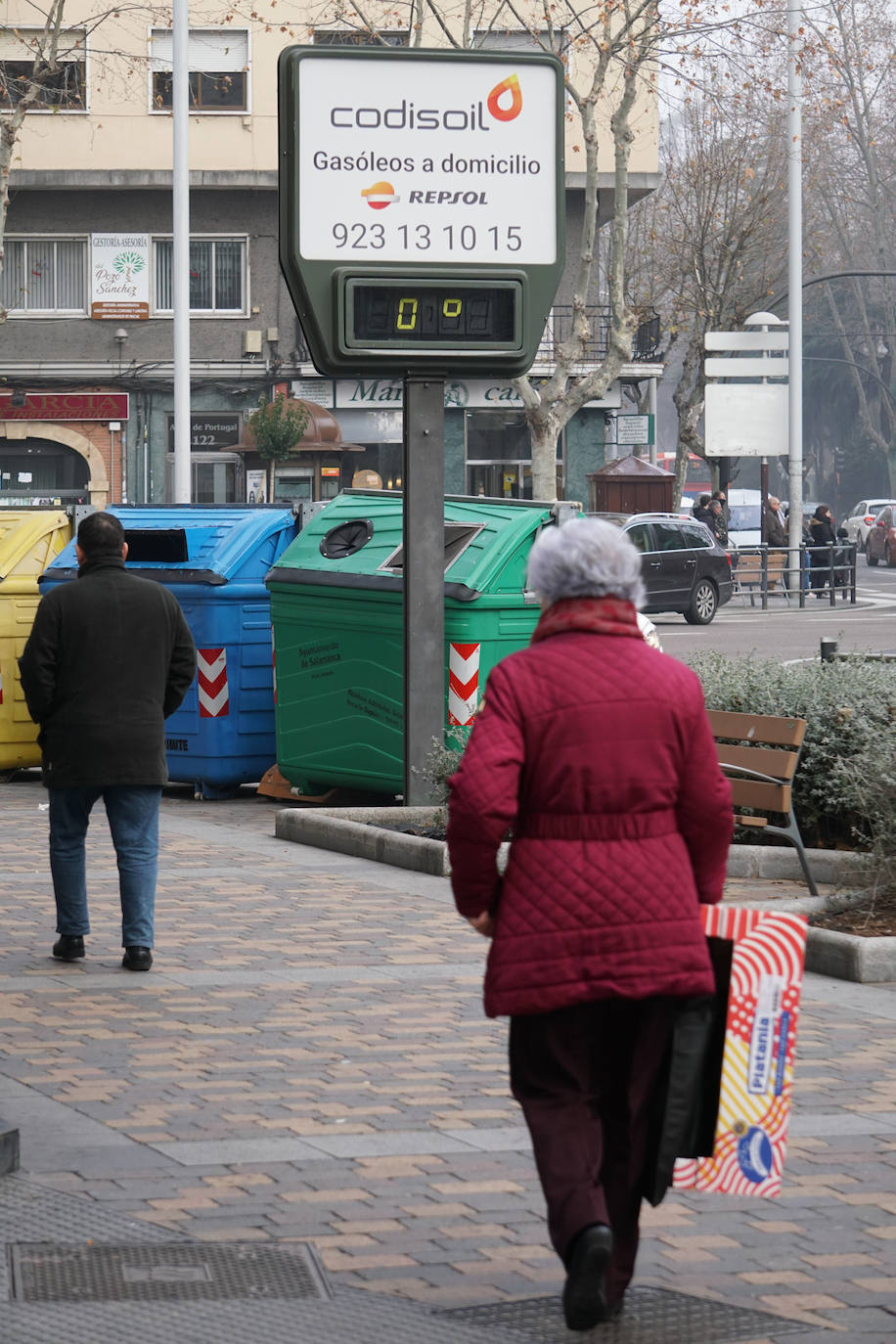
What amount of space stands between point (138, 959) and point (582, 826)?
401 centimetres

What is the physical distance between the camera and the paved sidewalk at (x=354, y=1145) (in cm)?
423

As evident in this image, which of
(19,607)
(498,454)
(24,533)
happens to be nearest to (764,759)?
(19,607)

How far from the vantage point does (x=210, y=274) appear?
4047 centimetres

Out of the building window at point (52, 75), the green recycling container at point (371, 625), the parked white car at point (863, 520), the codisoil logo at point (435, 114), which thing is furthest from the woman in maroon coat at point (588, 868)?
the parked white car at point (863, 520)

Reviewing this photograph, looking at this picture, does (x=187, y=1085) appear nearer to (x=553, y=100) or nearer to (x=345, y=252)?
(x=345, y=252)

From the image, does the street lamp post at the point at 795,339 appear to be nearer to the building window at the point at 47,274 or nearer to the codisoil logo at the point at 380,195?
the building window at the point at 47,274

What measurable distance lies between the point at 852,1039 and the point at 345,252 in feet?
19.7

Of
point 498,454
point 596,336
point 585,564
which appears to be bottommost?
point 585,564

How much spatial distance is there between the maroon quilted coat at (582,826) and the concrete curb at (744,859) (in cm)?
373

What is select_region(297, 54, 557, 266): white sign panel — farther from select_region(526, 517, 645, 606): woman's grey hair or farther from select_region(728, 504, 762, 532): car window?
select_region(728, 504, 762, 532): car window

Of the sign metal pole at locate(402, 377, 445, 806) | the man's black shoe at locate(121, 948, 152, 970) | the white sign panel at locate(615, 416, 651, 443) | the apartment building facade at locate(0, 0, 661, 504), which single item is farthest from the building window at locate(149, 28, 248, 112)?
the man's black shoe at locate(121, 948, 152, 970)

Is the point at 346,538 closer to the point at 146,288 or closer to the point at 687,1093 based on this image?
the point at 687,1093

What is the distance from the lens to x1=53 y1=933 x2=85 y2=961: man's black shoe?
25.7 feet

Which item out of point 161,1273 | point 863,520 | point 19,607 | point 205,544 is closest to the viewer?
point 161,1273
